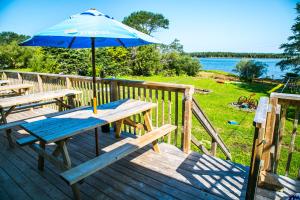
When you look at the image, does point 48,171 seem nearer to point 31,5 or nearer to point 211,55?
point 31,5

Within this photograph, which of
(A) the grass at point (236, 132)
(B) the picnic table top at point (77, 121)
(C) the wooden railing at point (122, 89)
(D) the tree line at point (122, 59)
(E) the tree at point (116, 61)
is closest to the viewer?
(B) the picnic table top at point (77, 121)

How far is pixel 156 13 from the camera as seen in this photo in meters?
36.8

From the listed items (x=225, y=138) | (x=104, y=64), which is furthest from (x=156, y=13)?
(x=225, y=138)

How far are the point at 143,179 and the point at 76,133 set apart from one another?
113 cm

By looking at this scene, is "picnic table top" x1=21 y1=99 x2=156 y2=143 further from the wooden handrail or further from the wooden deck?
the wooden handrail

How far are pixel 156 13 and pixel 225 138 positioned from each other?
112 feet

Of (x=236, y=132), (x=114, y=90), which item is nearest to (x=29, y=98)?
(x=114, y=90)

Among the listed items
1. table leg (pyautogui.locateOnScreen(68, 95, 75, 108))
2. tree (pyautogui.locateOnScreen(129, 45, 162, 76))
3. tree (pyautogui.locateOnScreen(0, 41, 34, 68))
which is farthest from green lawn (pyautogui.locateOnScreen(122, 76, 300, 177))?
tree (pyautogui.locateOnScreen(0, 41, 34, 68))

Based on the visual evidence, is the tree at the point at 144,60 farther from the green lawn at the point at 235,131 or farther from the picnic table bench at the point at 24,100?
the picnic table bench at the point at 24,100

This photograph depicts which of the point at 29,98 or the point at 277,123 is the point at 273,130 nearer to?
the point at 277,123

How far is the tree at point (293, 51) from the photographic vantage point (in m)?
19.2

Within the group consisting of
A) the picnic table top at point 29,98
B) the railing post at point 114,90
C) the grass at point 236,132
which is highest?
the railing post at point 114,90

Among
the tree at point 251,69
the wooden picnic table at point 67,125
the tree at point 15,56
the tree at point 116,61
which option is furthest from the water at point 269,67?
the tree at point 15,56

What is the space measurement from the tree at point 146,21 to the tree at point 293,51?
70.2 feet
